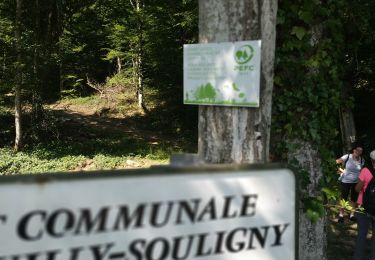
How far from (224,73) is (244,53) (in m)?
0.19

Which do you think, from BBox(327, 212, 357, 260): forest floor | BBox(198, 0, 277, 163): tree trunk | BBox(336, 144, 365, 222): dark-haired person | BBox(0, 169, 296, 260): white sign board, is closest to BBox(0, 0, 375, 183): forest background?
BBox(198, 0, 277, 163): tree trunk

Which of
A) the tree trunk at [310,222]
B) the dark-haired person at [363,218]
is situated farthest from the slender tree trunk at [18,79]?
the tree trunk at [310,222]

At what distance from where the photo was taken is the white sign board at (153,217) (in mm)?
1392

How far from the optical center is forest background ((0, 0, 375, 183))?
367 centimetres

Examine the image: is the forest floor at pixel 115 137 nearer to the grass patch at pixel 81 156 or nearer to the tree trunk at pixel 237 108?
the grass patch at pixel 81 156

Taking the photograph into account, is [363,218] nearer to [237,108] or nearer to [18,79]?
[237,108]

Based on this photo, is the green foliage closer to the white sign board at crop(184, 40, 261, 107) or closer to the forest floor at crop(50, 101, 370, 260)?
the white sign board at crop(184, 40, 261, 107)

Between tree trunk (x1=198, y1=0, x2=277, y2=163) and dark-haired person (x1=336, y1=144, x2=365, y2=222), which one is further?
dark-haired person (x1=336, y1=144, x2=365, y2=222)

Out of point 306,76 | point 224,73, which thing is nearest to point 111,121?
point 306,76

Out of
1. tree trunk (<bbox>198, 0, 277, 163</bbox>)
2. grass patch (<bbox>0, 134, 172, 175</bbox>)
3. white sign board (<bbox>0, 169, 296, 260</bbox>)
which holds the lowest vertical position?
grass patch (<bbox>0, 134, 172, 175</bbox>)

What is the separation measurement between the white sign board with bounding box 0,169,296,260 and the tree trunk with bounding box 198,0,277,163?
18.0 inches

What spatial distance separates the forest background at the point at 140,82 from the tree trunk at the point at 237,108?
1.39 meters

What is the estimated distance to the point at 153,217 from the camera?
1.54 m

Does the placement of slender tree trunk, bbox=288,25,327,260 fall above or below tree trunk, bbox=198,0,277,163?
below
